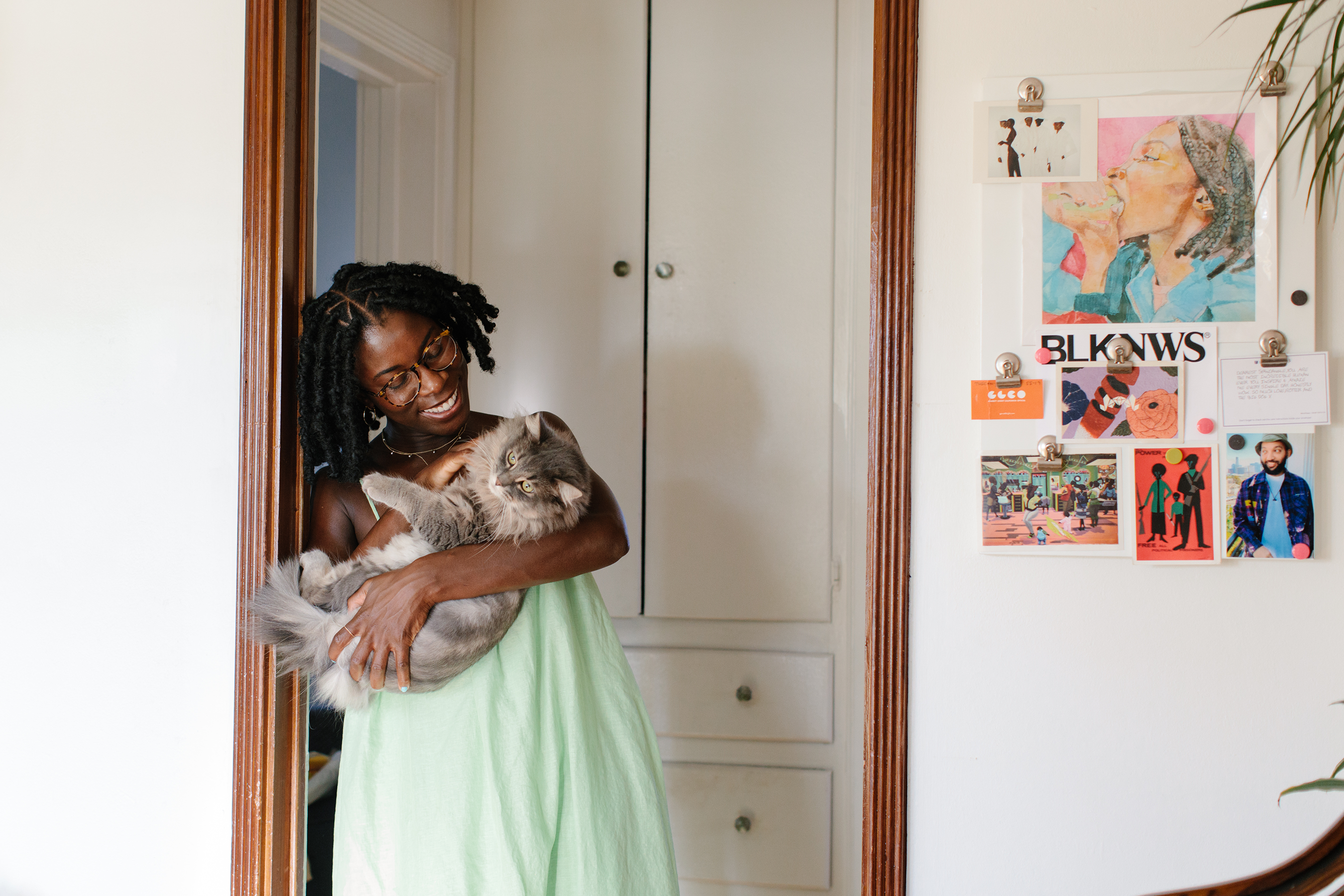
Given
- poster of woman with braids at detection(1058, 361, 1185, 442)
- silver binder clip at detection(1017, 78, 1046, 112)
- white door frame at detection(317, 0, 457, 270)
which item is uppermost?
white door frame at detection(317, 0, 457, 270)

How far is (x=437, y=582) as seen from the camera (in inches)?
43.6

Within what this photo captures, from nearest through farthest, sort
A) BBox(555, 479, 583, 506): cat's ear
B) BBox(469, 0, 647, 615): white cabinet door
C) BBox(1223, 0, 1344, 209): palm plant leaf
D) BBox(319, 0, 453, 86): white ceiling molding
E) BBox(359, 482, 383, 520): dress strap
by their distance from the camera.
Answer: BBox(1223, 0, 1344, 209): palm plant leaf
BBox(555, 479, 583, 506): cat's ear
BBox(359, 482, 383, 520): dress strap
BBox(319, 0, 453, 86): white ceiling molding
BBox(469, 0, 647, 615): white cabinet door

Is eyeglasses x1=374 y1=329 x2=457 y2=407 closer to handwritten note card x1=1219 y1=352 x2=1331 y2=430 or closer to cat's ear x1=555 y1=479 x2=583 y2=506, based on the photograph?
cat's ear x1=555 y1=479 x2=583 y2=506

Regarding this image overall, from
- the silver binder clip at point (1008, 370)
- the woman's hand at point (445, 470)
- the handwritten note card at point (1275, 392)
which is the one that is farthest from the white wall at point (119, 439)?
the handwritten note card at point (1275, 392)

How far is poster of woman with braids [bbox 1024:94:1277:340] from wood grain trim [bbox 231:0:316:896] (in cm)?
108

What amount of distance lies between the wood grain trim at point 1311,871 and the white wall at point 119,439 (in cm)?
135

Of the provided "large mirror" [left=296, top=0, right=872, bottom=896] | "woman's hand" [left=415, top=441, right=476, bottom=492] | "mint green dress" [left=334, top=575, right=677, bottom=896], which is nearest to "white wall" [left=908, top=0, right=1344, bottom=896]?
"mint green dress" [left=334, top=575, right=677, bottom=896]

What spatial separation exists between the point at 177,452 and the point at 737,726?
4.33 ft

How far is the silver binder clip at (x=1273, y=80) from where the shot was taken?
3.43 ft

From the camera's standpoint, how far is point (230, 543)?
4.41 feet

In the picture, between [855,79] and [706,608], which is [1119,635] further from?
[855,79]

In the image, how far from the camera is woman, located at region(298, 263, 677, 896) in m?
1.12

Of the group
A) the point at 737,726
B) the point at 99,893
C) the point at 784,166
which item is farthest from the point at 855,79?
the point at 99,893

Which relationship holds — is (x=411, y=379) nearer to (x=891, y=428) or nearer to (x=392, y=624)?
(x=392, y=624)
